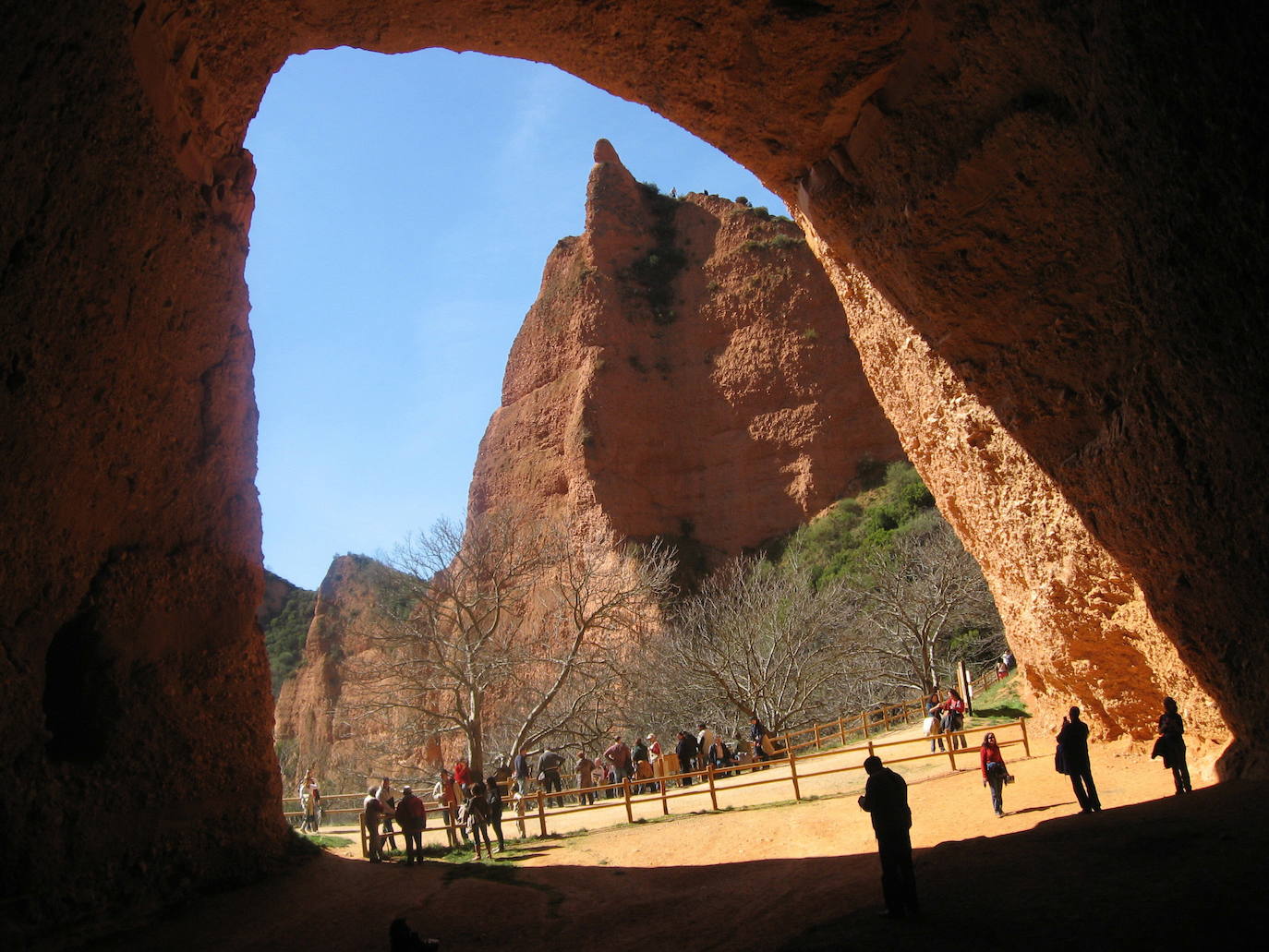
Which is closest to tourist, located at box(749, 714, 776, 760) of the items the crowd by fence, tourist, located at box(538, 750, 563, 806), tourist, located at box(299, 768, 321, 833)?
the crowd by fence

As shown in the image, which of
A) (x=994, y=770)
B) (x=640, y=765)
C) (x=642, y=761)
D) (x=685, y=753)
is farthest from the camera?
(x=642, y=761)

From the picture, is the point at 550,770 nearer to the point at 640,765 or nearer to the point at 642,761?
the point at 640,765

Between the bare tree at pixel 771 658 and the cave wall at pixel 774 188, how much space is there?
12.7m

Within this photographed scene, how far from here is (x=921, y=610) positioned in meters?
24.7

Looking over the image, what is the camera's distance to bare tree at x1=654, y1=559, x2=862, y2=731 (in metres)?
23.4

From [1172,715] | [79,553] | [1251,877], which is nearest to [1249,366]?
[1251,877]

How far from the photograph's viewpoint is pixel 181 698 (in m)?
8.73

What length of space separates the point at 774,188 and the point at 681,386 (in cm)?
3402

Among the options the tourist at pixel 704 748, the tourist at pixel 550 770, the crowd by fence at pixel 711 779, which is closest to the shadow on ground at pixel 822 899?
the crowd by fence at pixel 711 779

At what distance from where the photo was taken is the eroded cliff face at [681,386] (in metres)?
40.9

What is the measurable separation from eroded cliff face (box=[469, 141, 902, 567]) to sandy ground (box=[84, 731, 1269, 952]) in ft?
92.4

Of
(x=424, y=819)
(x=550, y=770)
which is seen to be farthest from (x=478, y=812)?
(x=550, y=770)

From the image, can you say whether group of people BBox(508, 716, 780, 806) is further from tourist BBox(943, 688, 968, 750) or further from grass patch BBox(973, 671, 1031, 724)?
grass patch BBox(973, 671, 1031, 724)

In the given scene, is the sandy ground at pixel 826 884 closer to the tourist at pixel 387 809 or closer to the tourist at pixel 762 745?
the tourist at pixel 387 809
